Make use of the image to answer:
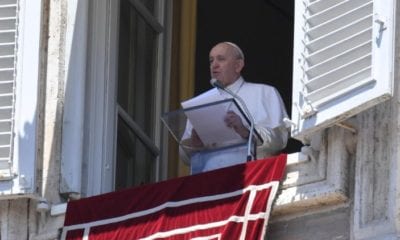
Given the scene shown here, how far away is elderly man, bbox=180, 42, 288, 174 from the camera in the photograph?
437 inches

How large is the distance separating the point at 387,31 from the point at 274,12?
4.77 m

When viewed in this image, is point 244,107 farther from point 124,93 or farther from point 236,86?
point 124,93

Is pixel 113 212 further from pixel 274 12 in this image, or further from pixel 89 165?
pixel 274 12

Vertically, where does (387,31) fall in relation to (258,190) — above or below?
above

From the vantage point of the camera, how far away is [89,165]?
1157cm

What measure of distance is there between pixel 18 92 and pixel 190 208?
3.62 feet

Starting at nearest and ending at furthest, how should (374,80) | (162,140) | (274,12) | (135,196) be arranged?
(374,80), (135,196), (162,140), (274,12)

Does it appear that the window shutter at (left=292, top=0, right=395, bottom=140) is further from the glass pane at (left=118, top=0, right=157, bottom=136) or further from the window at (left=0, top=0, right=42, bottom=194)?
the glass pane at (left=118, top=0, right=157, bottom=136)

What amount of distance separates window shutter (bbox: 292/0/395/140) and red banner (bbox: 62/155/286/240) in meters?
0.31

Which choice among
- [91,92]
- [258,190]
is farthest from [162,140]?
[258,190]

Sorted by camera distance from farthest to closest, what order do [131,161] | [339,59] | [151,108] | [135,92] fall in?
[151,108], [135,92], [131,161], [339,59]

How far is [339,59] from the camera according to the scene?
34.5ft

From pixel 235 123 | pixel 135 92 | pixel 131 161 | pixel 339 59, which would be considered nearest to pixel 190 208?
pixel 235 123

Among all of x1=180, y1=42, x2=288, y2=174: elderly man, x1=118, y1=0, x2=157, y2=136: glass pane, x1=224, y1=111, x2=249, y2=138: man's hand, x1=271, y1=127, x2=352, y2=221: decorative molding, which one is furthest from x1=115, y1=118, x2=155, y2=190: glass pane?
x1=271, y1=127, x2=352, y2=221: decorative molding
